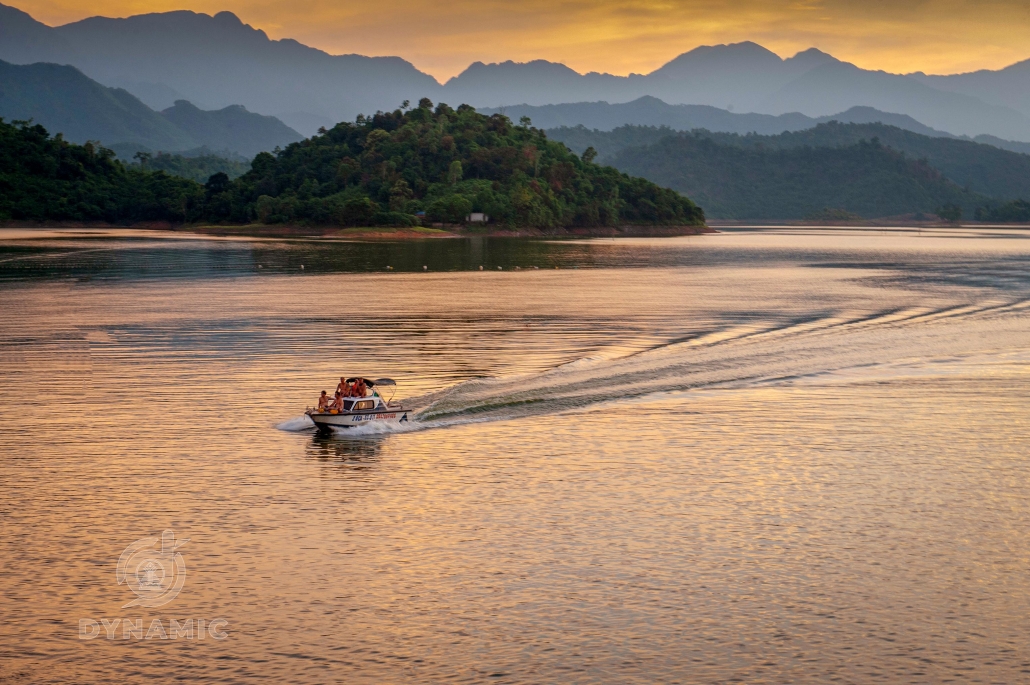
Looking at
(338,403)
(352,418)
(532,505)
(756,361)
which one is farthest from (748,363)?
(532,505)

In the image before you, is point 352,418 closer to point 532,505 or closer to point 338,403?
point 338,403

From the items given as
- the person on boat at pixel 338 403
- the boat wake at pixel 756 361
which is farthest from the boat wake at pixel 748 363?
the person on boat at pixel 338 403

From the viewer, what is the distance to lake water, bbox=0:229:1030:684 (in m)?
19.5

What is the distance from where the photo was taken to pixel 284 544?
977 inches

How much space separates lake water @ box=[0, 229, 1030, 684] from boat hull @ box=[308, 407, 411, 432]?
658 mm

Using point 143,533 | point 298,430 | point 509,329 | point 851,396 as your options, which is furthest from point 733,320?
point 143,533

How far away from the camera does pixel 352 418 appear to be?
121ft

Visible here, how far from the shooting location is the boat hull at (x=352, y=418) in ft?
120

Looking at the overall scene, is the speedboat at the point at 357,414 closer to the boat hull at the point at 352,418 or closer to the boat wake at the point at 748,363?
the boat hull at the point at 352,418

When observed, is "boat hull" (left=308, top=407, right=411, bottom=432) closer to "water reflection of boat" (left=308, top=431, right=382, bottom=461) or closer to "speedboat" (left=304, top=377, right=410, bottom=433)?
"speedboat" (left=304, top=377, right=410, bottom=433)

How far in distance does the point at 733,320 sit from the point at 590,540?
161ft

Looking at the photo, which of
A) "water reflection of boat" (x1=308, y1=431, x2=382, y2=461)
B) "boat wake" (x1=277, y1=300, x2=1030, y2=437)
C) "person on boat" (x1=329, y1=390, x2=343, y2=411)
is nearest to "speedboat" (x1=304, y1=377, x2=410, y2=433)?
"person on boat" (x1=329, y1=390, x2=343, y2=411)

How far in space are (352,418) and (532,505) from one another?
10857 mm

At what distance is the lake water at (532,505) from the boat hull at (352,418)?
66 cm
